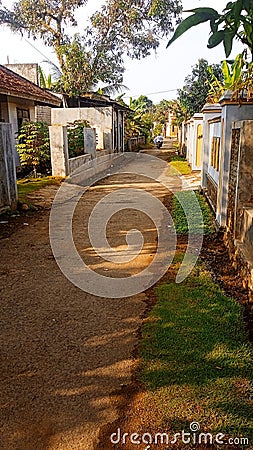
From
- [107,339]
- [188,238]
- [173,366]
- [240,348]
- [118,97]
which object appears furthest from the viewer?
[118,97]

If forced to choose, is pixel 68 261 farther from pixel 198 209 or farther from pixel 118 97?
pixel 118 97

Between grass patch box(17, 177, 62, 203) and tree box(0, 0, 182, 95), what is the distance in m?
13.2

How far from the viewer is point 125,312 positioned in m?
4.04

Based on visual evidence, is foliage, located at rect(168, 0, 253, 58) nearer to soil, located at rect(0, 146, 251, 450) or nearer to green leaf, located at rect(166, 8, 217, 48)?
green leaf, located at rect(166, 8, 217, 48)

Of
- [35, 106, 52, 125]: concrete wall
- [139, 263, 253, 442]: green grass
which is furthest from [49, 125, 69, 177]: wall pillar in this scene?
[139, 263, 253, 442]: green grass

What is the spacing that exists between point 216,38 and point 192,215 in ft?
22.9

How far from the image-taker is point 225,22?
4.14 feet

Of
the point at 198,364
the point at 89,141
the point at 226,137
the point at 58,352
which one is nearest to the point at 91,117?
the point at 89,141

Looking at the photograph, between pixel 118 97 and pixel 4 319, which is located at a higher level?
pixel 118 97

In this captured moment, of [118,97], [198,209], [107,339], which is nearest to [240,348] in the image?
[107,339]

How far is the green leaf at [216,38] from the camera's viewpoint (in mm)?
1248

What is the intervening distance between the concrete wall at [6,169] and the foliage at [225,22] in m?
7.24

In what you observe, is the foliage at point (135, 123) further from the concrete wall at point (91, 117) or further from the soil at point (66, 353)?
the soil at point (66, 353)

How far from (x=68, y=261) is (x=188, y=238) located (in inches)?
83.9
